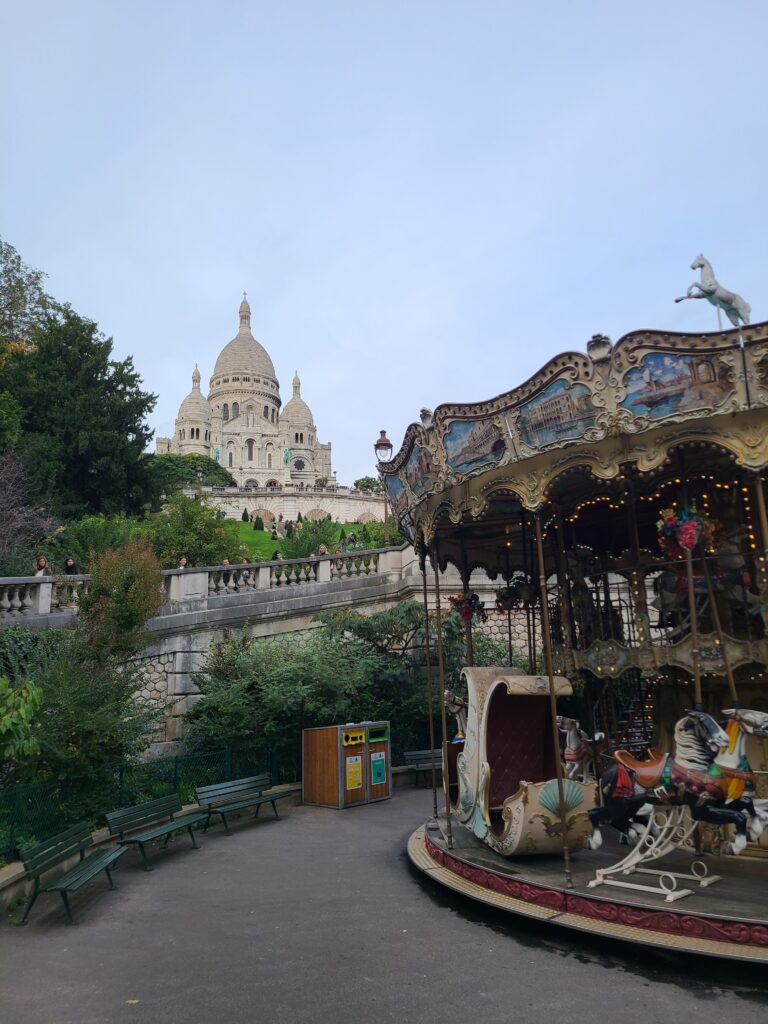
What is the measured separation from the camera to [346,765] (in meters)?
14.2

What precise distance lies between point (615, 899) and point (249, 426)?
11839cm

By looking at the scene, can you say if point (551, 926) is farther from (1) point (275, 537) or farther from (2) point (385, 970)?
(1) point (275, 537)

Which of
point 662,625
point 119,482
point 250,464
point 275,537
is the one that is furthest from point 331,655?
point 250,464

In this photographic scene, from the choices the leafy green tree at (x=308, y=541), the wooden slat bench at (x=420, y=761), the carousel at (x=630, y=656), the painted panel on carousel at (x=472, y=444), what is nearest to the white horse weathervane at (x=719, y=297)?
the carousel at (x=630, y=656)

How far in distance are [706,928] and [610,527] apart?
7683mm

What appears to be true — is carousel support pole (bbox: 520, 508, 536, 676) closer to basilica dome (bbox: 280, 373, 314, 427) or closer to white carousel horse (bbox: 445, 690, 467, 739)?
white carousel horse (bbox: 445, 690, 467, 739)

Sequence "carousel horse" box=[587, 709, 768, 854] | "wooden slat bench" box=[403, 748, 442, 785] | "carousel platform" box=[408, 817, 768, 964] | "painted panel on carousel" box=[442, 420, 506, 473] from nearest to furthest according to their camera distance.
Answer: "carousel platform" box=[408, 817, 768, 964], "carousel horse" box=[587, 709, 768, 854], "painted panel on carousel" box=[442, 420, 506, 473], "wooden slat bench" box=[403, 748, 442, 785]

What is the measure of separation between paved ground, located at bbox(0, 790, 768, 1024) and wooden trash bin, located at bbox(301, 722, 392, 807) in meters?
4.38

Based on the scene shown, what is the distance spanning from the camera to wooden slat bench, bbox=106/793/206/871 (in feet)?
33.3

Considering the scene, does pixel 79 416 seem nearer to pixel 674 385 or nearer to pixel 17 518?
pixel 17 518

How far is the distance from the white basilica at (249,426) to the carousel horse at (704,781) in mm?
106540

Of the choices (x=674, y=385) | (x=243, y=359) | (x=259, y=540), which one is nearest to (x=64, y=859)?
(x=674, y=385)

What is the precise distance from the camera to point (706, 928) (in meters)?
6.38

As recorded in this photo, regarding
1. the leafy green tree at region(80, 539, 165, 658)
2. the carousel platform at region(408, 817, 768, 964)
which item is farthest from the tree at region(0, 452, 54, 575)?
the carousel platform at region(408, 817, 768, 964)
